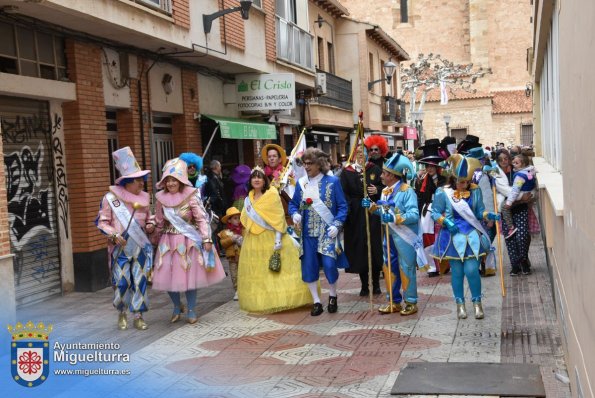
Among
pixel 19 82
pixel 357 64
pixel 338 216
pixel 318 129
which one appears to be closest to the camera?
pixel 338 216

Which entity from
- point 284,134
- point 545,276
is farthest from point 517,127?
point 545,276

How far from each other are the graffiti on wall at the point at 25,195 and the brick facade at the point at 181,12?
324cm

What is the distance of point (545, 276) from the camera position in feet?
36.2

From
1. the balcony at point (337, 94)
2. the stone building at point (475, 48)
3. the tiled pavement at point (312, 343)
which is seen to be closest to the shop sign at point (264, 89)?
the balcony at point (337, 94)

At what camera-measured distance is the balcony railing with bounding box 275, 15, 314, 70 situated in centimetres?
1839

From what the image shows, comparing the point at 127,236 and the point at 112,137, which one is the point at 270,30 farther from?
the point at 127,236

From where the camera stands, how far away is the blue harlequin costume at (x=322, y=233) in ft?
28.7

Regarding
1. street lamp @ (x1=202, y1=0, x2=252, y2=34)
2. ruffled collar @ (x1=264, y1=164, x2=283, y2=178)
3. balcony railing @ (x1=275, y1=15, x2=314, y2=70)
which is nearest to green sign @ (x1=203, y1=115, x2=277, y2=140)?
balcony railing @ (x1=275, y1=15, x2=314, y2=70)

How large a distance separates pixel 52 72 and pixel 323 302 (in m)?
4.82

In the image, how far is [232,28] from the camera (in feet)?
49.6

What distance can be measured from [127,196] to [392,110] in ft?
97.7

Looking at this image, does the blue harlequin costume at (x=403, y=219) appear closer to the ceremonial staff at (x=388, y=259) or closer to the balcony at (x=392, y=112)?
the ceremonial staff at (x=388, y=259)

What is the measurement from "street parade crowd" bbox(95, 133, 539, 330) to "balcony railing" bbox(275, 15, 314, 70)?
882 cm

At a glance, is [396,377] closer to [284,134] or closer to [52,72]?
[52,72]
